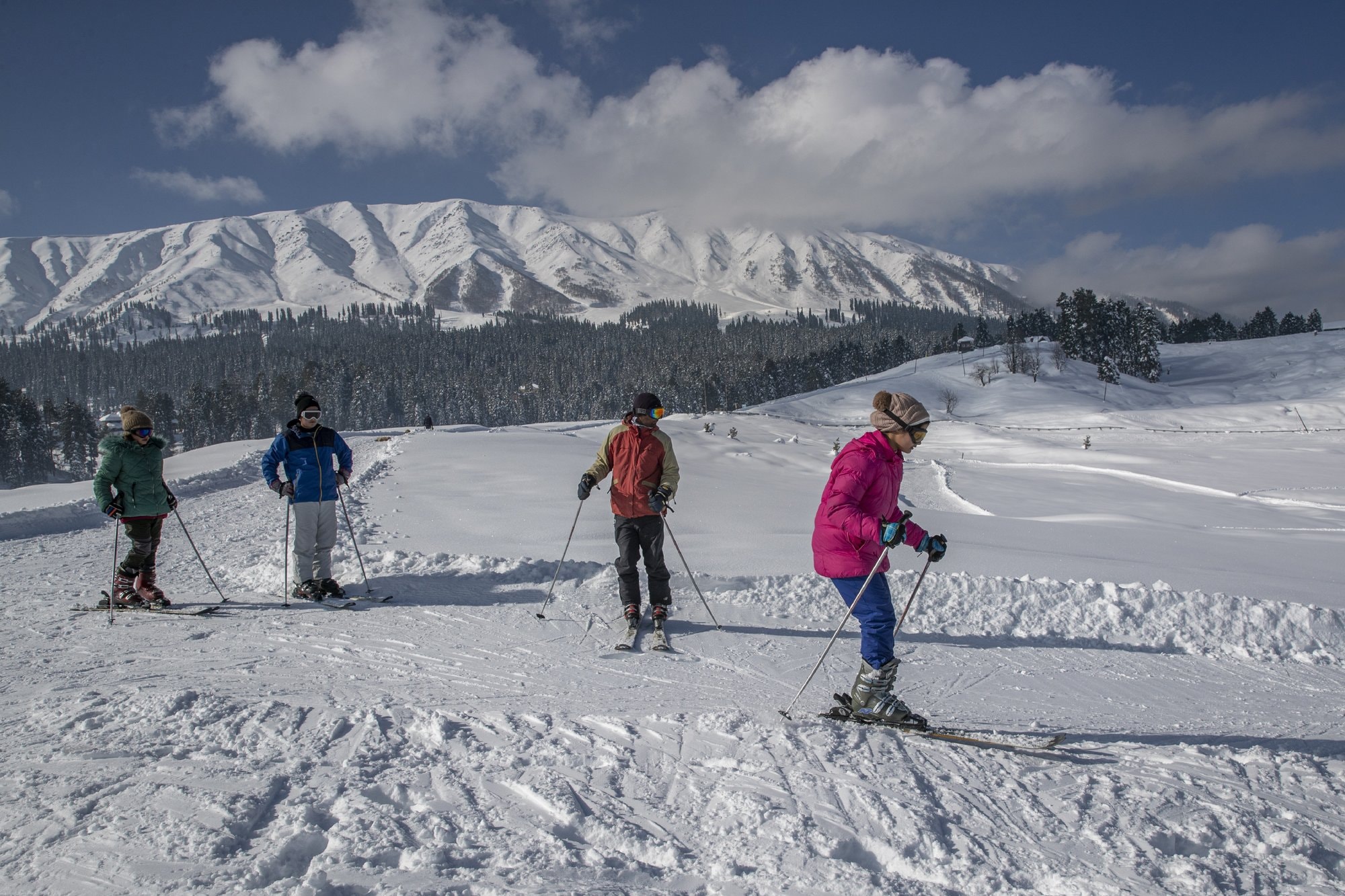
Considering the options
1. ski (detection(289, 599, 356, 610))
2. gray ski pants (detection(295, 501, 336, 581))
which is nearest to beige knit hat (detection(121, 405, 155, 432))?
gray ski pants (detection(295, 501, 336, 581))

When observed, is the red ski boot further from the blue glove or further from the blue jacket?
the blue glove

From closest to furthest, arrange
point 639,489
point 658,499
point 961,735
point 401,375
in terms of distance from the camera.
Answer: point 961,735 → point 658,499 → point 639,489 → point 401,375

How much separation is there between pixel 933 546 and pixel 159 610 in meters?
7.04

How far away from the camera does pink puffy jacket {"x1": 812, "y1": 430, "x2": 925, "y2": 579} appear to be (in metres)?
4.14

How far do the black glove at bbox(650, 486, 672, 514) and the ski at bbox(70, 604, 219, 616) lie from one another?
14.5ft

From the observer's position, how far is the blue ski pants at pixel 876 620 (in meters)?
4.31

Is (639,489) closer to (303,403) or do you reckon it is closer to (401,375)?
(303,403)

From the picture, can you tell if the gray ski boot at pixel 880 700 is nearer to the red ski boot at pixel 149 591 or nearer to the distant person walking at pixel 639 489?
the distant person walking at pixel 639 489

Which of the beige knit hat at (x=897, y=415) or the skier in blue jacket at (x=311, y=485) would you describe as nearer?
the beige knit hat at (x=897, y=415)

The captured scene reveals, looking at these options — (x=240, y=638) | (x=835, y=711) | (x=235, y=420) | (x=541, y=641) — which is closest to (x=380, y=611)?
(x=240, y=638)

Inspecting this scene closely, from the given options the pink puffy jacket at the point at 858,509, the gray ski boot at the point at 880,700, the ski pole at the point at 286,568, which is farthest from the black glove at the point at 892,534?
the ski pole at the point at 286,568

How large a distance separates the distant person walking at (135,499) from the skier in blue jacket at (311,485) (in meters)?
1.06

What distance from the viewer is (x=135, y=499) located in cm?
678

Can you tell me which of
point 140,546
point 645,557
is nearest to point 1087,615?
point 645,557
